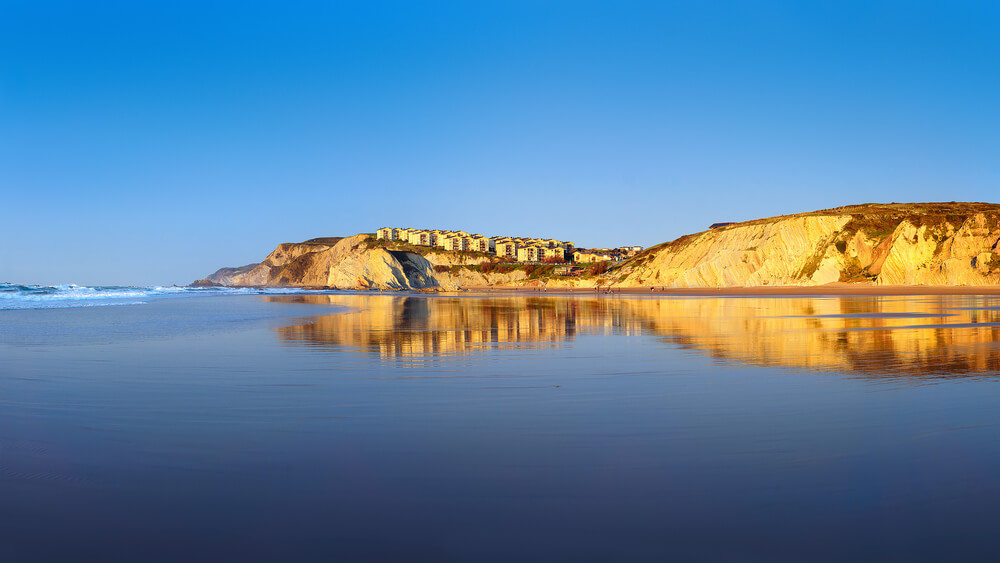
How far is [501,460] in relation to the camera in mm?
4336

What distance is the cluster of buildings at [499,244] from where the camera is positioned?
163500 mm

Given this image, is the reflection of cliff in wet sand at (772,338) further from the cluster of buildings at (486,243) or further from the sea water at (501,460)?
the cluster of buildings at (486,243)

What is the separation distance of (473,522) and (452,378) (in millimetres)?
4852

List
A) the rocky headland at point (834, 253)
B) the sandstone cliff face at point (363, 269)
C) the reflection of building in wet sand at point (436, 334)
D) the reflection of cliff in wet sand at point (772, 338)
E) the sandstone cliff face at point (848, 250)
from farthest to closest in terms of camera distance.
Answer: the sandstone cliff face at point (363, 269), the rocky headland at point (834, 253), the sandstone cliff face at point (848, 250), the reflection of building in wet sand at point (436, 334), the reflection of cliff in wet sand at point (772, 338)

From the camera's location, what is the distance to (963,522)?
3188mm

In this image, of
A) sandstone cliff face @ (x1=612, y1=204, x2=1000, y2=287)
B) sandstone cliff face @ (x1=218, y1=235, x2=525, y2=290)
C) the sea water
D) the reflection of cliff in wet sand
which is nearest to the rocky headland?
sandstone cliff face @ (x1=612, y1=204, x2=1000, y2=287)

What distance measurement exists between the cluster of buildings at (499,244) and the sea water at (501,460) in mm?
149853

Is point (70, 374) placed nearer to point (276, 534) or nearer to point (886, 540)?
point (276, 534)

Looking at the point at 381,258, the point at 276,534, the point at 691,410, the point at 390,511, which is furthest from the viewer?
the point at 381,258

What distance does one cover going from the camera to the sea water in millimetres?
3041

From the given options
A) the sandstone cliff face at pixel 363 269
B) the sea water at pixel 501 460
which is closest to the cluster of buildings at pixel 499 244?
the sandstone cliff face at pixel 363 269

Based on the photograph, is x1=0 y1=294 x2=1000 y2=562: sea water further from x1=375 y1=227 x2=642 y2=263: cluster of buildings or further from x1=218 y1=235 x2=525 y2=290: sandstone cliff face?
x1=375 y1=227 x2=642 y2=263: cluster of buildings

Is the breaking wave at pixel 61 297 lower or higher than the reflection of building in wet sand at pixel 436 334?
higher

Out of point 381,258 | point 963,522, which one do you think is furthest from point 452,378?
point 381,258
